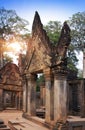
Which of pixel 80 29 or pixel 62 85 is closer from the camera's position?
pixel 62 85

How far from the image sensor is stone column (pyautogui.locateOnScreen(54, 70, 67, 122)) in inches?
370

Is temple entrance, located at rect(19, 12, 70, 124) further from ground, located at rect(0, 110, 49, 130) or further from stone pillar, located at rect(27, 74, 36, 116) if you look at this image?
ground, located at rect(0, 110, 49, 130)

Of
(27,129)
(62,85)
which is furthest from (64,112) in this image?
(27,129)

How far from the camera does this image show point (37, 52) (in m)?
12.0

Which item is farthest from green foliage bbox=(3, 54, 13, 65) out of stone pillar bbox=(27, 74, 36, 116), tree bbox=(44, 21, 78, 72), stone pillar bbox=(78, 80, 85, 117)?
stone pillar bbox=(27, 74, 36, 116)

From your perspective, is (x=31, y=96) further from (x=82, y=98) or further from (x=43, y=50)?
(x=82, y=98)

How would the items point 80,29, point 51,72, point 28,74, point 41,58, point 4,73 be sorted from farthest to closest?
point 80,29
point 4,73
point 28,74
point 41,58
point 51,72

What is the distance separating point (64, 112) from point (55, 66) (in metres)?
2.01

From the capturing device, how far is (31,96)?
13.0 metres

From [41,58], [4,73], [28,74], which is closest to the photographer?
[41,58]

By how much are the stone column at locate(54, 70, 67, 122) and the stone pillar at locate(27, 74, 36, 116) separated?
346 centimetres

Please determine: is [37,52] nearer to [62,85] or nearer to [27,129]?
[62,85]

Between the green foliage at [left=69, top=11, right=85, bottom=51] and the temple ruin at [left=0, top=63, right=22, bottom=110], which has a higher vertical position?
the green foliage at [left=69, top=11, right=85, bottom=51]

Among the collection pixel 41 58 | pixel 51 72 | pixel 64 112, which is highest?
pixel 41 58
